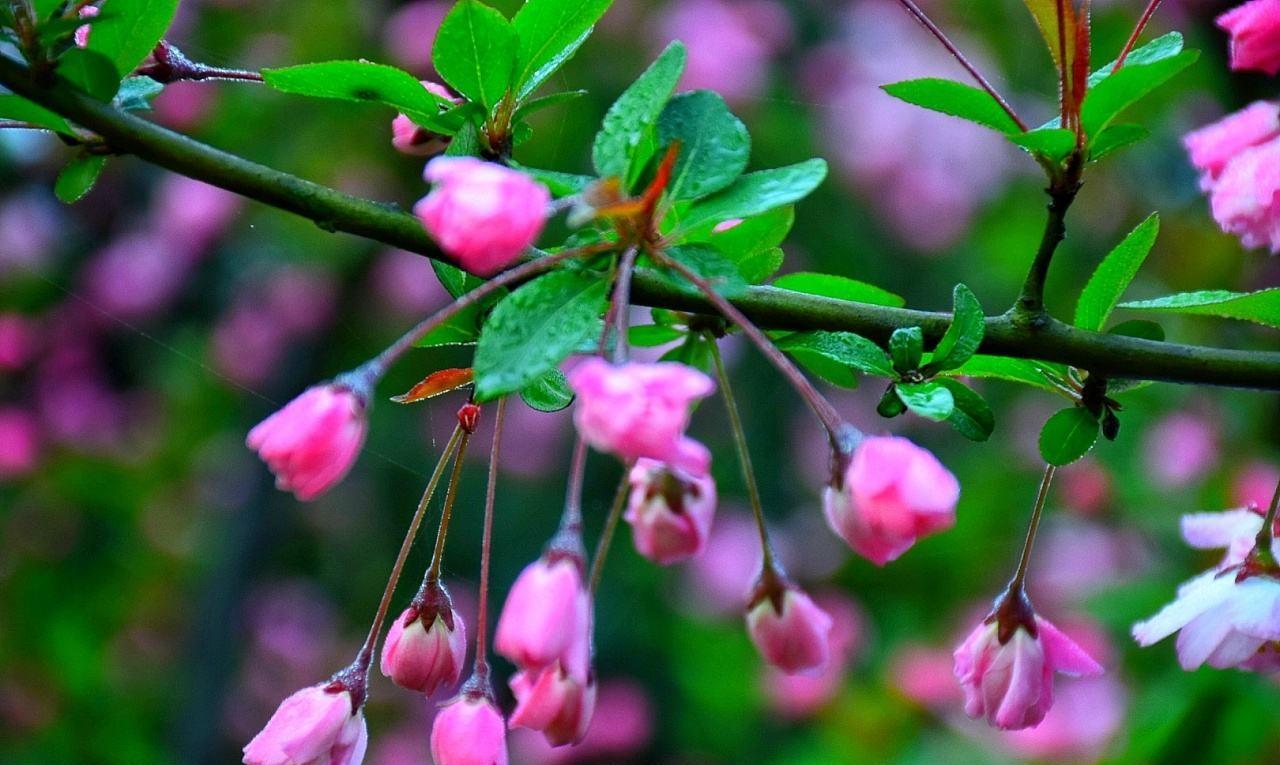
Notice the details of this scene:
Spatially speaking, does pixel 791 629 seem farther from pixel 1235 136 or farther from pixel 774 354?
pixel 1235 136

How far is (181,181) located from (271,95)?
1.53 feet

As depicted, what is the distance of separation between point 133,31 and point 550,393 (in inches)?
9.5

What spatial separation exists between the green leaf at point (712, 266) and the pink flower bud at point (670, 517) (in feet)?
0.24

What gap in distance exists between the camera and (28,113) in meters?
0.53

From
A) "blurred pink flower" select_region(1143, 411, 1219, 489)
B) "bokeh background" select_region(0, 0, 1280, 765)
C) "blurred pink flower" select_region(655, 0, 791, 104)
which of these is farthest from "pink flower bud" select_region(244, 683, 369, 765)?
"blurred pink flower" select_region(655, 0, 791, 104)

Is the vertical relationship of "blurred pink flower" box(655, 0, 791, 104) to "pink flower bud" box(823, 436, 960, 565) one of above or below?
below

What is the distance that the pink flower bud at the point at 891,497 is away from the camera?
45 cm

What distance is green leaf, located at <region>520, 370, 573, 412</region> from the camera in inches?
22.9

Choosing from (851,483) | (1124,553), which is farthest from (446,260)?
(1124,553)

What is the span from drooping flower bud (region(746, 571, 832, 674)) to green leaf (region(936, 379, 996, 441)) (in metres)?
0.10

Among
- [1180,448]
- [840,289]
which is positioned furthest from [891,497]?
[1180,448]

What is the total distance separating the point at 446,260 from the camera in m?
0.51

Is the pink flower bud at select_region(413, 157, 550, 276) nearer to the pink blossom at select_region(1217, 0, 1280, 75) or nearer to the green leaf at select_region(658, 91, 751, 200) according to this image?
the green leaf at select_region(658, 91, 751, 200)

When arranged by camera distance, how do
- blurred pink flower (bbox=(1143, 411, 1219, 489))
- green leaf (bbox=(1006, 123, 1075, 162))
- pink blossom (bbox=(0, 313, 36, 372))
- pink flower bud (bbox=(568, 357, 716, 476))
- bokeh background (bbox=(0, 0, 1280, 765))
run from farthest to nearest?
pink blossom (bbox=(0, 313, 36, 372))
bokeh background (bbox=(0, 0, 1280, 765))
blurred pink flower (bbox=(1143, 411, 1219, 489))
green leaf (bbox=(1006, 123, 1075, 162))
pink flower bud (bbox=(568, 357, 716, 476))
